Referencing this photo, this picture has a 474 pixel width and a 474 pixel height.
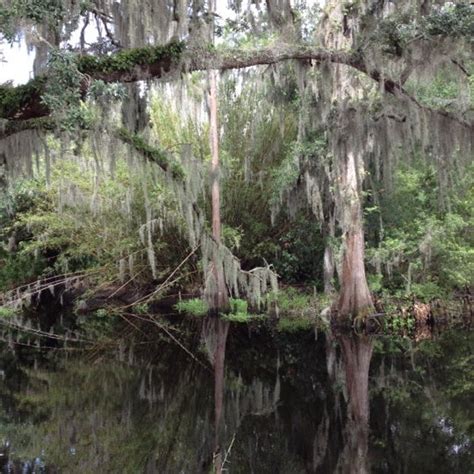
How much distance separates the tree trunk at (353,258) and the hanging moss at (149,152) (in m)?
5.37

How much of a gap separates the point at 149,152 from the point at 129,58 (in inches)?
75.3

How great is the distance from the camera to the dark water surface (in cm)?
521

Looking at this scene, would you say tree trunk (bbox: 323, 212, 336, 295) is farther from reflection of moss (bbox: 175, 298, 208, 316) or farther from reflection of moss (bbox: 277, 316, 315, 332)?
reflection of moss (bbox: 175, 298, 208, 316)

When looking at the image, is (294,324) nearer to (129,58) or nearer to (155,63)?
(155,63)

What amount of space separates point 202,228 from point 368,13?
3.99 metres

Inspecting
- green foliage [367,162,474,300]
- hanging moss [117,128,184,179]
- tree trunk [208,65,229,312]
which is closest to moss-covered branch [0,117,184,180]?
hanging moss [117,128,184,179]

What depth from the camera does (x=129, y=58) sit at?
555 centimetres

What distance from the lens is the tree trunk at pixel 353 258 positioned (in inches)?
487

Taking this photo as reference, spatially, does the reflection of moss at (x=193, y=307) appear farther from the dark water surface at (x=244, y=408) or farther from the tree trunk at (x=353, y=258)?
the dark water surface at (x=244, y=408)

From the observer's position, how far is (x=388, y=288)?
594 inches

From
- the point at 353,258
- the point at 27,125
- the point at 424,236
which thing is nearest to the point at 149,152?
the point at 27,125

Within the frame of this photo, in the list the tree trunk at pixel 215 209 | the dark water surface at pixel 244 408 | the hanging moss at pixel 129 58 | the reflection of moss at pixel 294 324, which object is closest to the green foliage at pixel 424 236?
the reflection of moss at pixel 294 324

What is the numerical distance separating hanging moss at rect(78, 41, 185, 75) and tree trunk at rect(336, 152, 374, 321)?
7101mm

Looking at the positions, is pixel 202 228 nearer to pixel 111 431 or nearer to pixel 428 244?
pixel 111 431
